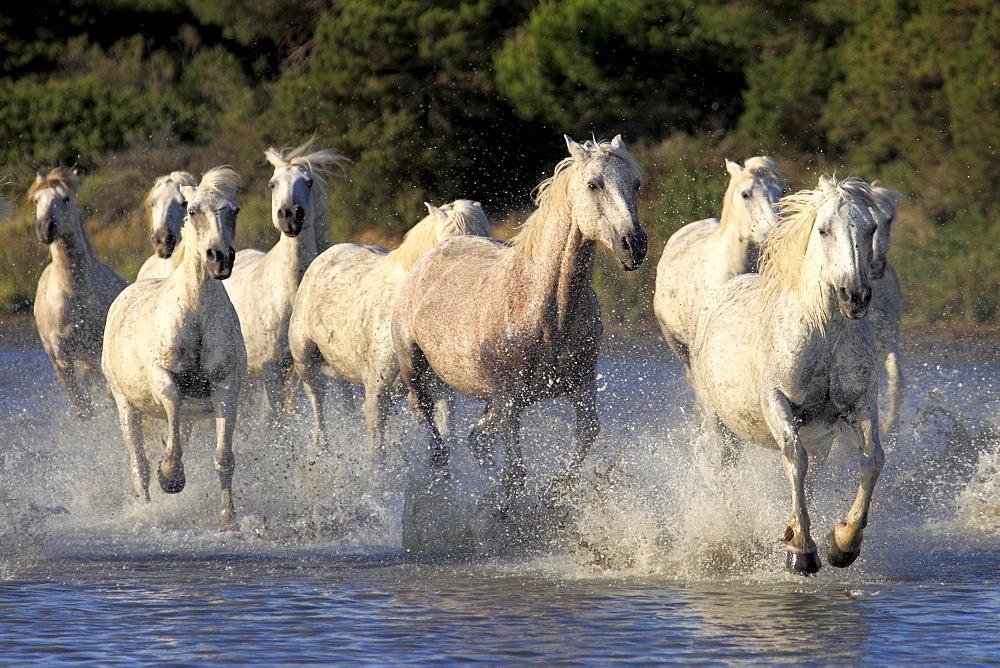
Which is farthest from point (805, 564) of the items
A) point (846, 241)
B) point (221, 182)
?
point (221, 182)

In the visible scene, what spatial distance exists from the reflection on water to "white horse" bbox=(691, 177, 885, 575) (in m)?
0.40

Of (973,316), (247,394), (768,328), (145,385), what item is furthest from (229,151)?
(768,328)

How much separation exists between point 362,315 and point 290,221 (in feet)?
2.89

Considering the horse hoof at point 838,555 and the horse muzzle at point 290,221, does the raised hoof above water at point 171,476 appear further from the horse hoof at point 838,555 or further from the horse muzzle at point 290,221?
the horse hoof at point 838,555

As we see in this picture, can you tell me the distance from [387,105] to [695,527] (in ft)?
71.5

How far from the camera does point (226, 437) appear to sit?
7934 mm

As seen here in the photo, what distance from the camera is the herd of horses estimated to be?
20.0ft

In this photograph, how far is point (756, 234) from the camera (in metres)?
8.75

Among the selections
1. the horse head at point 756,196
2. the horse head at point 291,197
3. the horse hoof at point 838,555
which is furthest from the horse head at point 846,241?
the horse head at point 291,197

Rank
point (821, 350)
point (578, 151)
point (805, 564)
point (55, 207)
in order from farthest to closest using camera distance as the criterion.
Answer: point (55, 207) < point (578, 151) < point (821, 350) < point (805, 564)

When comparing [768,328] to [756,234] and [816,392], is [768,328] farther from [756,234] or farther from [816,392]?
[756,234]

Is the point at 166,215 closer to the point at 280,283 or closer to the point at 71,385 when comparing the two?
the point at 280,283

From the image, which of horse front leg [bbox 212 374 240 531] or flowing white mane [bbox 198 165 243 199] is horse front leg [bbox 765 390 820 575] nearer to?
horse front leg [bbox 212 374 240 531]

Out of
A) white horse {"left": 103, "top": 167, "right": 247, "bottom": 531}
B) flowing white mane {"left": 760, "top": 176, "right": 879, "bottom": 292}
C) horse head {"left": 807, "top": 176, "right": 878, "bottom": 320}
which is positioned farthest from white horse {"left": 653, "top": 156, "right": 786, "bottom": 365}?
white horse {"left": 103, "top": 167, "right": 247, "bottom": 531}
